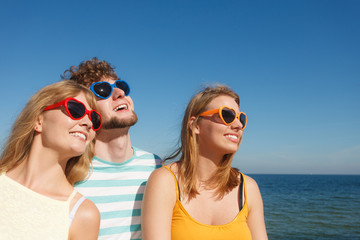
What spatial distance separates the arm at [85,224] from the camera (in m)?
2.66

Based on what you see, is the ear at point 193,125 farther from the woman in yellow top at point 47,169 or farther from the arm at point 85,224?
the arm at point 85,224

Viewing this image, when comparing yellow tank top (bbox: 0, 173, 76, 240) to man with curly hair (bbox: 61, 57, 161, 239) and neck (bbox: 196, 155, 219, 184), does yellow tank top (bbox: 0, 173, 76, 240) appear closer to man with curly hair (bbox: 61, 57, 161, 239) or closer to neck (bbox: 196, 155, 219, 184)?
man with curly hair (bbox: 61, 57, 161, 239)

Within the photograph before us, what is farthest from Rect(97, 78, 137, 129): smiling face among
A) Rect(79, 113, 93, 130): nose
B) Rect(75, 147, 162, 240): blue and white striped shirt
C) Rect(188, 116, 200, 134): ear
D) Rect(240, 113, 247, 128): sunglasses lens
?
Rect(240, 113, 247, 128): sunglasses lens

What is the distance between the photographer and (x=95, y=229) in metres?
2.78

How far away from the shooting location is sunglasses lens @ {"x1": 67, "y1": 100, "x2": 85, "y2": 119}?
292 centimetres

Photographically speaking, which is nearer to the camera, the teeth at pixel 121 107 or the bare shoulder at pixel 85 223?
the bare shoulder at pixel 85 223

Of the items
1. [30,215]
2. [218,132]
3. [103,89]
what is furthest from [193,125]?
[30,215]

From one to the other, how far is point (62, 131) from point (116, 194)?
1148 millimetres

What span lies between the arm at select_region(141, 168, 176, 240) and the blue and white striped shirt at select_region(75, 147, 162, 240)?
0.45 metres

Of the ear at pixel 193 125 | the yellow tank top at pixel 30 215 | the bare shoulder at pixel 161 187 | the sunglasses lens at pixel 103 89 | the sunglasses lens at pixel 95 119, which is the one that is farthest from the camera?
the sunglasses lens at pixel 103 89

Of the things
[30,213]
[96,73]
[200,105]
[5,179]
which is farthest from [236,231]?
[96,73]

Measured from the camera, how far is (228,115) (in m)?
3.48

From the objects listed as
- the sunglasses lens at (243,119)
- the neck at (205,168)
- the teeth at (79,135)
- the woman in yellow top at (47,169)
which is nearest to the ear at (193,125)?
the neck at (205,168)

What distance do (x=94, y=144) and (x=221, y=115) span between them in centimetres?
190
